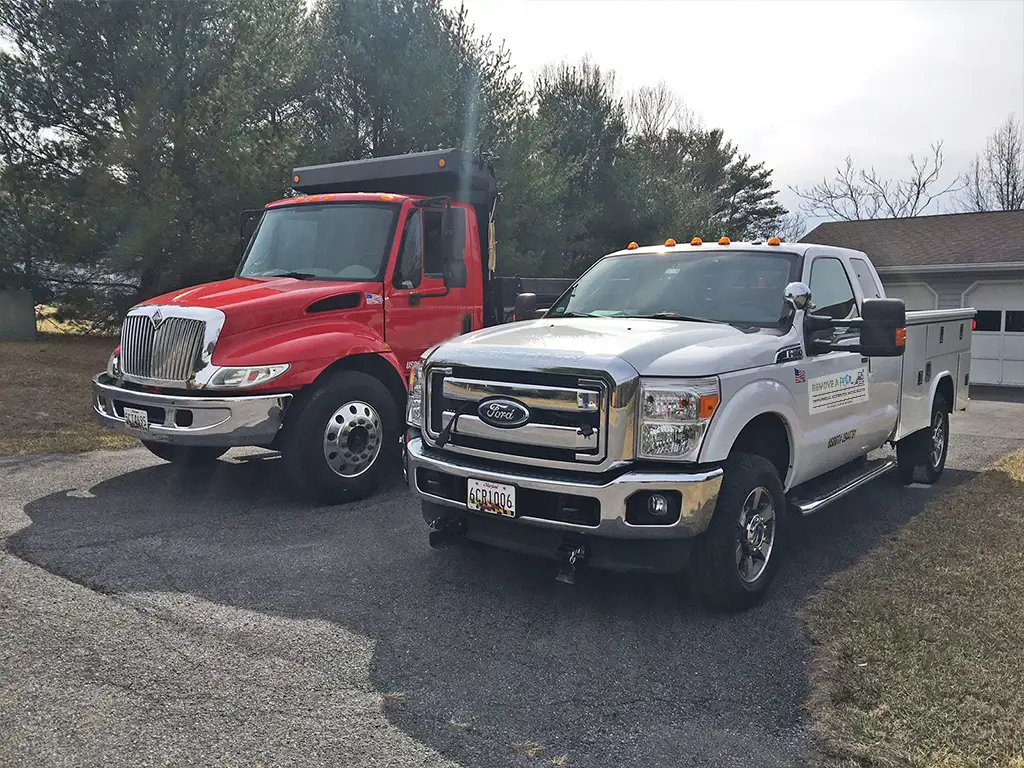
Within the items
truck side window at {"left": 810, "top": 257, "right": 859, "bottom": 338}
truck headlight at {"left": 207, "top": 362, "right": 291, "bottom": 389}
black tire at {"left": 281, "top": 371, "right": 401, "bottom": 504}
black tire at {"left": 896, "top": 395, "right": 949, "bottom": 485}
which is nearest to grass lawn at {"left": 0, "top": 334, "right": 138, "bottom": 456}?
truck headlight at {"left": 207, "top": 362, "right": 291, "bottom": 389}

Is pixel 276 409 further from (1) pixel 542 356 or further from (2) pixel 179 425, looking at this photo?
(1) pixel 542 356

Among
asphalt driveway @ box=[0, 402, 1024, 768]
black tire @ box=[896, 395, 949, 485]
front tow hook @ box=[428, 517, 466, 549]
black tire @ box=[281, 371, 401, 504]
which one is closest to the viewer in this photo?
asphalt driveway @ box=[0, 402, 1024, 768]

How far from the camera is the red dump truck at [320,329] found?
253 inches

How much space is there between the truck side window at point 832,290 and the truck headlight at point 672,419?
1.91 meters

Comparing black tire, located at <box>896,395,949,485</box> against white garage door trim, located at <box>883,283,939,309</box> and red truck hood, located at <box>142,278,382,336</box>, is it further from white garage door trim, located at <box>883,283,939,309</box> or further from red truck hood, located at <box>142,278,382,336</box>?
white garage door trim, located at <box>883,283,939,309</box>

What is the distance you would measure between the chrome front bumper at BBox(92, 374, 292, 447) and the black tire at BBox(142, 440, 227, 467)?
1359 mm

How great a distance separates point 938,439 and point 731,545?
14.7ft

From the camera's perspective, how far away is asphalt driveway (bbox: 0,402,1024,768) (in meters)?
3.27

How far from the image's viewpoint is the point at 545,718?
349 centimetres

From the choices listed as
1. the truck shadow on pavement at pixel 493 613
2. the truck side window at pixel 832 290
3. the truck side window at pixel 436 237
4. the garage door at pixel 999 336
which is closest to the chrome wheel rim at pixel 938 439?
the truck shadow on pavement at pixel 493 613

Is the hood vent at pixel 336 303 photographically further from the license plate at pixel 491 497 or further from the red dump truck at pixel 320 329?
the license plate at pixel 491 497

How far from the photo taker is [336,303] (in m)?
6.93

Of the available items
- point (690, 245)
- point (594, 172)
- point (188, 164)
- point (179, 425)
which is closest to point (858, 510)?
point (690, 245)

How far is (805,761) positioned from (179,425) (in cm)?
497
